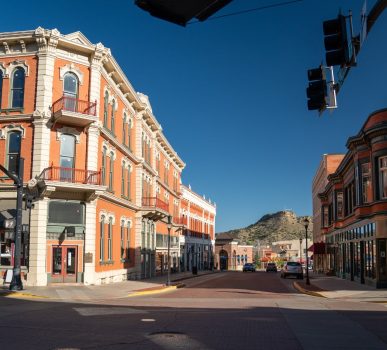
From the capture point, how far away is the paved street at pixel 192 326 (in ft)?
35.5

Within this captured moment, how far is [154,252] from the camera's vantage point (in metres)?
47.1

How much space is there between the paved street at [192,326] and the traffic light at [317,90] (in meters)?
4.97

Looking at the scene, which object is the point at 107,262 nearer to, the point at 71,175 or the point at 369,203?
the point at 71,175

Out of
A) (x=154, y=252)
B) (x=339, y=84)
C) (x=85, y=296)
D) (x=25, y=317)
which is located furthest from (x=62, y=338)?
(x=154, y=252)

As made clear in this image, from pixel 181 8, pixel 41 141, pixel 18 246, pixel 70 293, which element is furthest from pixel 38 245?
pixel 181 8

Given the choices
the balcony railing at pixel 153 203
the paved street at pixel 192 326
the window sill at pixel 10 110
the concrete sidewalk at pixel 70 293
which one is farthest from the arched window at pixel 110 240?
the paved street at pixel 192 326

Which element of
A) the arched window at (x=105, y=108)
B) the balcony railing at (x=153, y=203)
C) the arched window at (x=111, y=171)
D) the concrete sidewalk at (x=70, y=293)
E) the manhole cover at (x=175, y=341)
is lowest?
the concrete sidewalk at (x=70, y=293)

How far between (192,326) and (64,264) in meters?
16.9

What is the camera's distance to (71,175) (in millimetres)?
28953

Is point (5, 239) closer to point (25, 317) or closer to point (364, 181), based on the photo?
point (25, 317)

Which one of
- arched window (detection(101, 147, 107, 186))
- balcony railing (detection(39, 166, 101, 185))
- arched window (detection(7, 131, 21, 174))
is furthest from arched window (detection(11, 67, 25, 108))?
arched window (detection(101, 147, 107, 186))

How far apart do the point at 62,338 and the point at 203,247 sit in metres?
70.4

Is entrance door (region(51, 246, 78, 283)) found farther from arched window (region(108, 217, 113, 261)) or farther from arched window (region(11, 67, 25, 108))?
arched window (region(11, 67, 25, 108))

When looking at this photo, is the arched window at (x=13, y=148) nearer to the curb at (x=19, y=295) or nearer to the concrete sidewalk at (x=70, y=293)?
the concrete sidewalk at (x=70, y=293)
